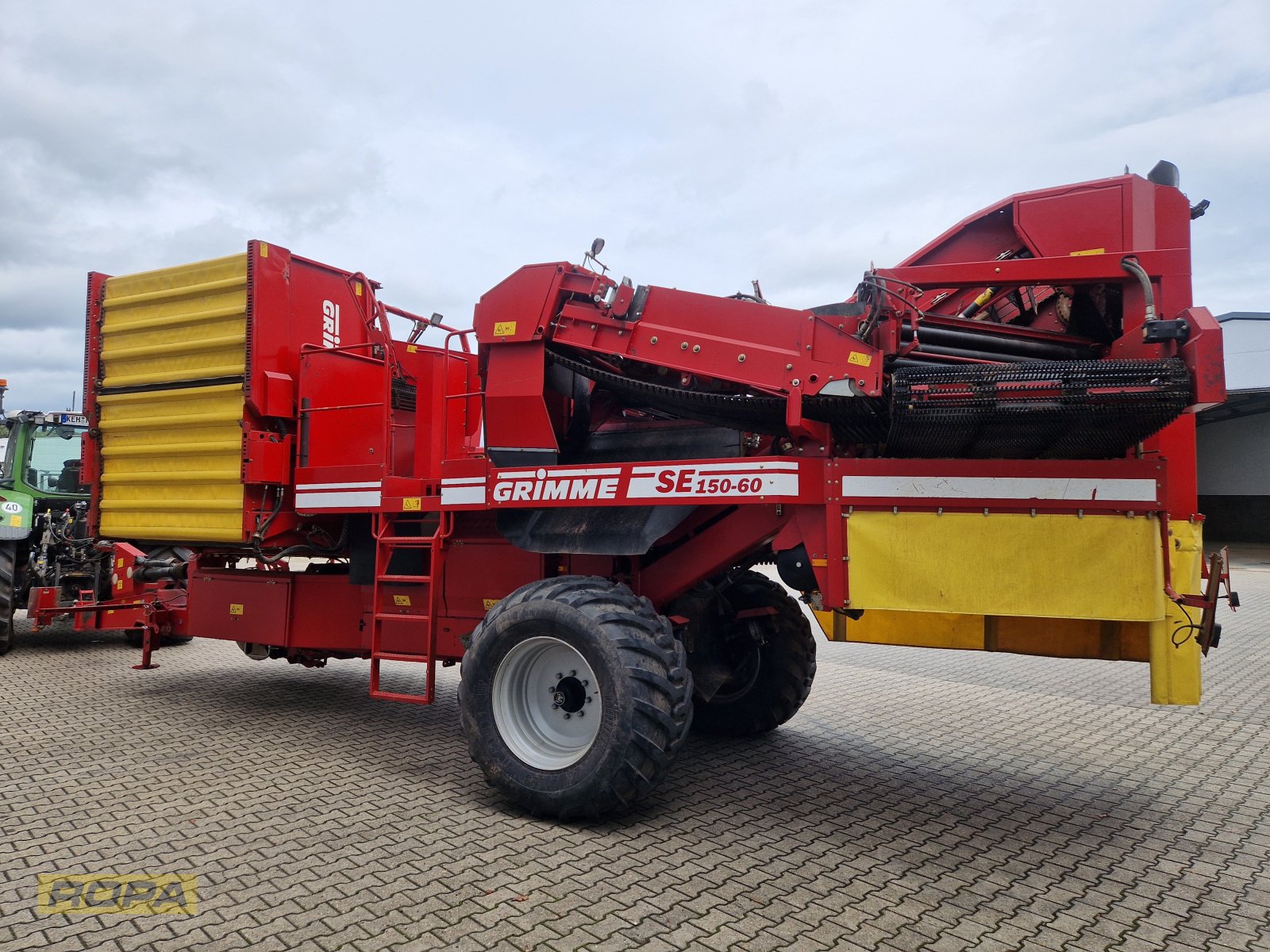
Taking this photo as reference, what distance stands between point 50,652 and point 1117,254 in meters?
10.1

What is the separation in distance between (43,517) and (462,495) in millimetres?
6890

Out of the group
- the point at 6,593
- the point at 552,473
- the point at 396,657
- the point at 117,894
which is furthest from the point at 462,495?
the point at 6,593

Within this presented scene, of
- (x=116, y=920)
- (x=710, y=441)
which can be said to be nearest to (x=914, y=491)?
→ (x=710, y=441)

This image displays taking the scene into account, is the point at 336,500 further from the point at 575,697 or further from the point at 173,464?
the point at 575,697

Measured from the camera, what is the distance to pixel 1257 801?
4.73 metres

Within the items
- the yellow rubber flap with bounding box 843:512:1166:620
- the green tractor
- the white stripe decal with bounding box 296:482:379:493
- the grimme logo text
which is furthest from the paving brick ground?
the green tractor

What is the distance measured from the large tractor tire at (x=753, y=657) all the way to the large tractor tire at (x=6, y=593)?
7082 mm

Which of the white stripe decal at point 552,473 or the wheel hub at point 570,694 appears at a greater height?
the white stripe decal at point 552,473

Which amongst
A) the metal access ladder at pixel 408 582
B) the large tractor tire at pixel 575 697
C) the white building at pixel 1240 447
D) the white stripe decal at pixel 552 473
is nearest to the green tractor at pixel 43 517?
the metal access ladder at pixel 408 582

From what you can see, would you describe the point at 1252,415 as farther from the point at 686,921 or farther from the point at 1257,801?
the point at 686,921

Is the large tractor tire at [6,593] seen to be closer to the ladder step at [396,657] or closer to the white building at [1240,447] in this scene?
the ladder step at [396,657]

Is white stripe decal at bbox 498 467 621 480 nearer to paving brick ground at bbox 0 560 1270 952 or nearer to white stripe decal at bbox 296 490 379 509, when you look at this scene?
white stripe decal at bbox 296 490 379 509

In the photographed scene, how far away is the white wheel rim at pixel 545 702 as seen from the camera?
4512 mm

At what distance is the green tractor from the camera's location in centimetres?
897
